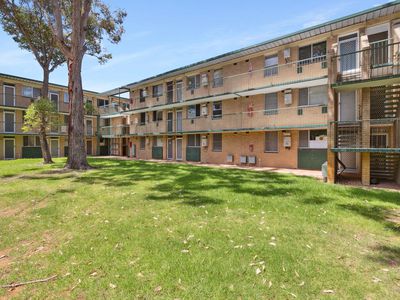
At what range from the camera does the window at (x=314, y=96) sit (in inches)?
597

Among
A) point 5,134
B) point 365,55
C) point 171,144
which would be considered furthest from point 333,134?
point 5,134

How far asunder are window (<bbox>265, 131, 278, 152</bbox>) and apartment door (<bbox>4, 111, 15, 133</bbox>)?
92.5 ft

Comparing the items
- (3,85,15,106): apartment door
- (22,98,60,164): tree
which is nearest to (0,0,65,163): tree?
(22,98,60,164): tree

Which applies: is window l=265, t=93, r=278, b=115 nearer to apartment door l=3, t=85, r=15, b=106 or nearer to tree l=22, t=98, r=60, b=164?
tree l=22, t=98, r=60, b=164

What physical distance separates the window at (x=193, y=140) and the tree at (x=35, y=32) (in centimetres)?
1206

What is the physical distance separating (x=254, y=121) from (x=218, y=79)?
549cm

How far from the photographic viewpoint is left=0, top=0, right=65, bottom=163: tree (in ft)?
54.6

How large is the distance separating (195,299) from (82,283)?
1.61 m

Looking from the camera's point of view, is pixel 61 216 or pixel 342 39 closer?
pixel 61 216

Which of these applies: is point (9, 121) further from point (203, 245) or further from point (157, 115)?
point (203, 245)

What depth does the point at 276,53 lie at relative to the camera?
56.7 feet

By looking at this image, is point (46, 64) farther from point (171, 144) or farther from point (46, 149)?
point (171, 144)

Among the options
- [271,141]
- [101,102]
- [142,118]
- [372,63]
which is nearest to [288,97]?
[271,141]

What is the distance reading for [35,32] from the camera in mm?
19750
